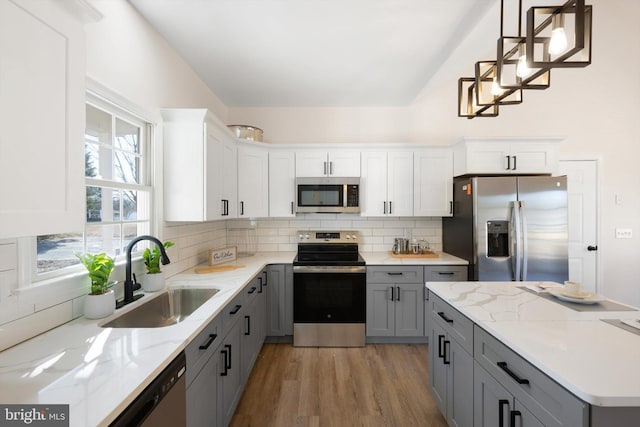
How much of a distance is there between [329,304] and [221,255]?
1.26 metres

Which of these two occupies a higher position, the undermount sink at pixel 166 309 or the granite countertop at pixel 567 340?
the granite countertop at pixel 567 340

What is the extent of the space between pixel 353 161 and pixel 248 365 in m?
2.39

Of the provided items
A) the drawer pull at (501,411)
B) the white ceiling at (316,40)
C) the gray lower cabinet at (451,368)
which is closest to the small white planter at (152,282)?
the white ceiling at (316,40)

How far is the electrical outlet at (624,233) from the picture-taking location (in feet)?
11.5

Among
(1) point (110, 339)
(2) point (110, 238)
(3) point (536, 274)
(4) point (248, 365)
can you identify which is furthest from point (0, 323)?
(3) point (536, 274)

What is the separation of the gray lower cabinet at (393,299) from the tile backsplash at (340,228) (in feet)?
2.02

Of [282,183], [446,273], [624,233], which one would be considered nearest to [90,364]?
[282,183]

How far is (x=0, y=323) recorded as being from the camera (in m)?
1.05

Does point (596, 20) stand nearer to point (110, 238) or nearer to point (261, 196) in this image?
point (261, 196)

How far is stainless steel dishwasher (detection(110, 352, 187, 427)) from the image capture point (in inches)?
32.6

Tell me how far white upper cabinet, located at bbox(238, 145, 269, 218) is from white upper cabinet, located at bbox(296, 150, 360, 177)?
0.49 metres

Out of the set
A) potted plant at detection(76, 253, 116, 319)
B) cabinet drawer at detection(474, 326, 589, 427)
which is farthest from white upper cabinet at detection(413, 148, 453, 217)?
potted plant at detection(76, 253, 116, 319)

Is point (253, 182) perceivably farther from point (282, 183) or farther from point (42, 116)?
point (42, 116)

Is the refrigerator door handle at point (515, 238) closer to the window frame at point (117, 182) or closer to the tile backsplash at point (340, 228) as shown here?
the tile backsplash at point (340, 228)
